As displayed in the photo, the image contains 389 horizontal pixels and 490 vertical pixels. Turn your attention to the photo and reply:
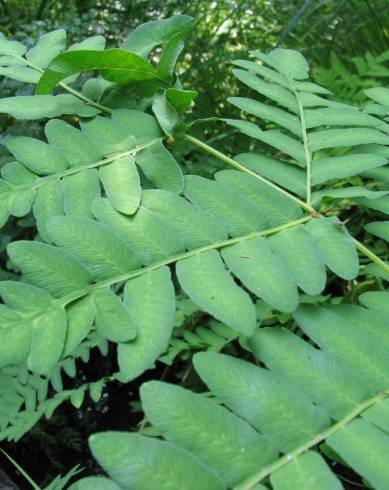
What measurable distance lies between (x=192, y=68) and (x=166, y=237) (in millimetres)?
1551

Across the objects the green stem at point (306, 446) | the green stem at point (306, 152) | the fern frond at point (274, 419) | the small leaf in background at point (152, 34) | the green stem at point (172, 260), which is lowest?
the green stem at point (306, 446)

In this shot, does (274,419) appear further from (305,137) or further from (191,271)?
(305,137)

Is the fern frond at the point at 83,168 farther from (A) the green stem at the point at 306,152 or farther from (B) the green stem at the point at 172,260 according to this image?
(A) the green stem at the point at 306,152

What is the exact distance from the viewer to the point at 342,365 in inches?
22.4

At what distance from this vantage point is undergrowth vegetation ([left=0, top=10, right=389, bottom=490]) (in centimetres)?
48

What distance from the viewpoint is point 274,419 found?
0.51 m

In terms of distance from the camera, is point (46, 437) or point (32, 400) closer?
point (32, 400)

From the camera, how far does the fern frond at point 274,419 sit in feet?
1.46

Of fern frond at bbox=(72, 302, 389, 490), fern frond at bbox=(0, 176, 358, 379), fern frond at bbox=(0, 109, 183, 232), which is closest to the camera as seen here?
fern frond at bbox=(72, 302, 389, 490)

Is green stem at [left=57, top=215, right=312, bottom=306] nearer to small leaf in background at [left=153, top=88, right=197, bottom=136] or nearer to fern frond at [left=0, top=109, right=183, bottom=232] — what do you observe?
fern frond at [left=0, top=109, right=183, bottom=232]

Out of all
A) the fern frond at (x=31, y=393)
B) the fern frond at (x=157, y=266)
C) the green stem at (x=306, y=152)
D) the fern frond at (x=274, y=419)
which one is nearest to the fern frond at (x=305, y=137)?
the green stem at (x=306, y=152)

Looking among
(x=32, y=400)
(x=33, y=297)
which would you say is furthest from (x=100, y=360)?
(x=33, y=297)

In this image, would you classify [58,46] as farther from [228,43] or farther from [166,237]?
[228,43]

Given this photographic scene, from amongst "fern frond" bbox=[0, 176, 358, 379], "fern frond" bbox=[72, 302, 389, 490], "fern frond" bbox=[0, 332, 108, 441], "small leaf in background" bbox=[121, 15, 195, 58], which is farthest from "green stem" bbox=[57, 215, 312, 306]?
"fern frond" bbox=[0, 332, 108, 441]
